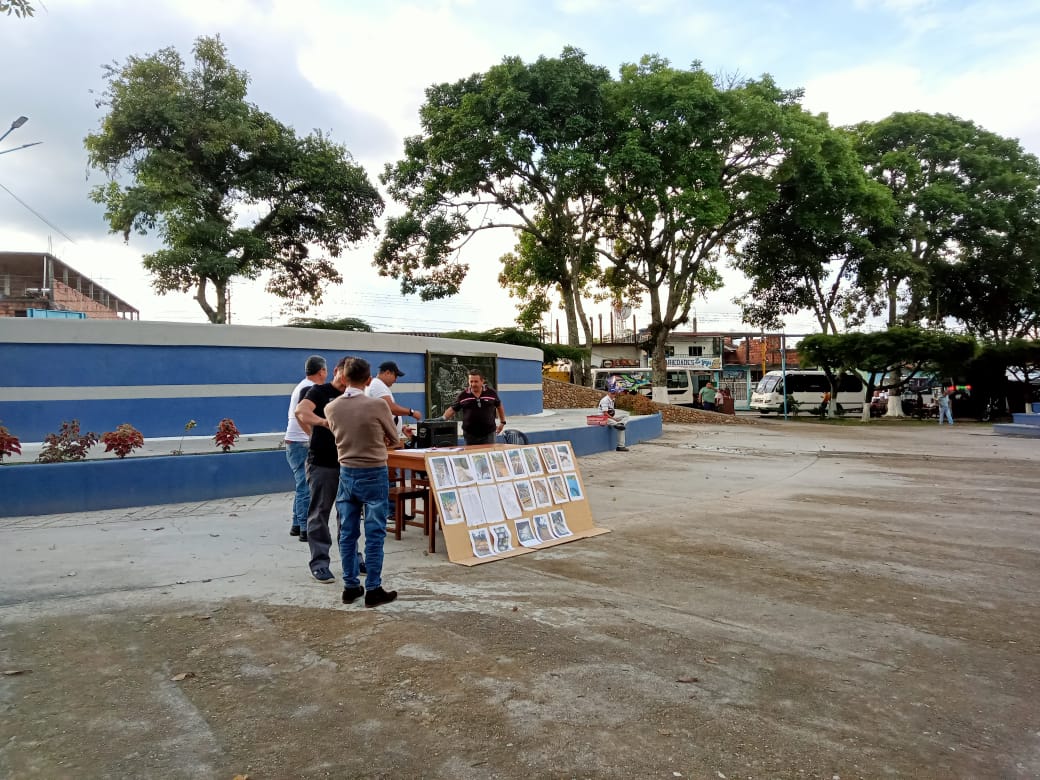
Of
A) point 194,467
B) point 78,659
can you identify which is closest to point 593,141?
point 194,467

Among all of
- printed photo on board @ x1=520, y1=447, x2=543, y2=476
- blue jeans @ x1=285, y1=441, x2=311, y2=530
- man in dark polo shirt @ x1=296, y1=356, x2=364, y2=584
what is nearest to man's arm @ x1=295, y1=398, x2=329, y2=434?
man in dark polo shirt @ x1=296, y1=356, x2=364, y2=584

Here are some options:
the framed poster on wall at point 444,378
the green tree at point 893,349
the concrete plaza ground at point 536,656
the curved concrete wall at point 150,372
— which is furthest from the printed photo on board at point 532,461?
the green tree at point 893,349

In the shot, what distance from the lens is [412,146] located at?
2770cm

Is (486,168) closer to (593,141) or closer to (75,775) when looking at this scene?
(593,141)

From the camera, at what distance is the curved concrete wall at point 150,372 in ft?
34.4

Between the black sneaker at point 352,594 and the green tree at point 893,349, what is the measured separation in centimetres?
2780

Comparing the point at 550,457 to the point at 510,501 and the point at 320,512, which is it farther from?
the point at 320,512

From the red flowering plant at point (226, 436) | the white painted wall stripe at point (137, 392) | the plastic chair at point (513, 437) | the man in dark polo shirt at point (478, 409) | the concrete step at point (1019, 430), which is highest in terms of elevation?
the white painted wall stripe at point (137, 392)

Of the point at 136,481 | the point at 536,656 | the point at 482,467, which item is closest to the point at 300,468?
the point at 482,467

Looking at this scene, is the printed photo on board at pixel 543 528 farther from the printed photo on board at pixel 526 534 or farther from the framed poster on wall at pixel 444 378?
the framed poster on wall at pixel 444 378

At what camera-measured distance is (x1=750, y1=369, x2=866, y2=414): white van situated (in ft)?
113

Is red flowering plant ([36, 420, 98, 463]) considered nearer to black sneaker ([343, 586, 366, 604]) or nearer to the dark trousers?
the dark trousers

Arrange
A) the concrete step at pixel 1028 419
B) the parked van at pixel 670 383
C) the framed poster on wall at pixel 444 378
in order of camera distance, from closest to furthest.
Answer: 1. the framed poster on wall at pixel 444 378
2. the concrete step at pixel 1028 419
3. the parked van at pixel 670 383

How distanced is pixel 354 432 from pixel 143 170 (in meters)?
21.4
